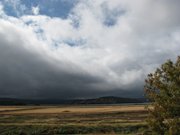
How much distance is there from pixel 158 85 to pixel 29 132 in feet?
157

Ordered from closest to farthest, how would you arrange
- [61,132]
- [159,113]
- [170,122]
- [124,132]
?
[170,122]
[159,113]
[124,132]
[61,132]

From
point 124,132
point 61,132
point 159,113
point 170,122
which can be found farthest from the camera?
point 61,132

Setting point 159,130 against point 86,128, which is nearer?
point 159,130

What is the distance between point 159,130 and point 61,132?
146 ft

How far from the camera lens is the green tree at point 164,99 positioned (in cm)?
2477

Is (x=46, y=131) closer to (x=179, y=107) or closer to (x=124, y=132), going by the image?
(x=124, y=132)

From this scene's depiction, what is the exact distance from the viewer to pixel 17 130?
71.0 m

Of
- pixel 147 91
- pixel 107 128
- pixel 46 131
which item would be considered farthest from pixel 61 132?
pixel 147 91

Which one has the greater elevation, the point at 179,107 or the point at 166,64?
the point at 166,64

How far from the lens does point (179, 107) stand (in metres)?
24.7

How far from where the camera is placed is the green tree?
24.8m

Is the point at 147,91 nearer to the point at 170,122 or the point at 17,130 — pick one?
the point at 170,122

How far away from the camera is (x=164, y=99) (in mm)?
25484

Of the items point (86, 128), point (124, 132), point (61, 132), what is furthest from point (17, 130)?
point (124, 132)
